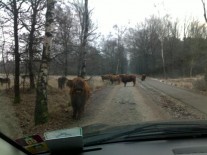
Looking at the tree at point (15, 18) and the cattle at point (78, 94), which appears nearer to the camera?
the cattle at point (78, 94)

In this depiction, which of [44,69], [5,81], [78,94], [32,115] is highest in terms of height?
[44,69]

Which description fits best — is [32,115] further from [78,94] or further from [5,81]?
[5,81]

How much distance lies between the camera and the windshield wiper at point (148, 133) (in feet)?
11.9

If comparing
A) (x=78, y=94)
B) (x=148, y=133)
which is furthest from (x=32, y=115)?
(x=148, y=133)

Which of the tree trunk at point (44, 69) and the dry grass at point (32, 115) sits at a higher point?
the tree trunk at point (44, 69)

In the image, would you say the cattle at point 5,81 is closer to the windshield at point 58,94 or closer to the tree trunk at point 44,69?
the windshield at point 58,94

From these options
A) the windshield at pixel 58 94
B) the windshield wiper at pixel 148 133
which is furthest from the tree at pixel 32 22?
the windshield wiper at pixel 148 133

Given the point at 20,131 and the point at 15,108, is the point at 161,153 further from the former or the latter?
the point at 15,108

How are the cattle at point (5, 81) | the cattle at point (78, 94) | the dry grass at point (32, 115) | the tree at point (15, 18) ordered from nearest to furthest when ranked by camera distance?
the dry grass at point (32, 115)
the cattle at point (78, 94)
the tree at point (15, 18)
the cattle at point (5, 81)

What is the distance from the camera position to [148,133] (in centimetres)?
372

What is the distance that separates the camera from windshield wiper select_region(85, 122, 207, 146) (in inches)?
143

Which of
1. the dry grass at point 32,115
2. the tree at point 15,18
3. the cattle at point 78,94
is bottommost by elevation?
the dry grass at point 32,115

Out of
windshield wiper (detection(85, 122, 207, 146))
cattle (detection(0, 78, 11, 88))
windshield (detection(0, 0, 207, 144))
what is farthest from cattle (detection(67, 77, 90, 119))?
cattle (detection(0, 78, 11, 88))

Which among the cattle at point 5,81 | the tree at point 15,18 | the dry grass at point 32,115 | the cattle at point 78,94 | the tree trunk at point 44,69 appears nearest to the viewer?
the dry grass at point 32,115
